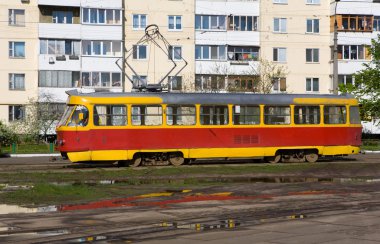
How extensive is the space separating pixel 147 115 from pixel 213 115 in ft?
9.11

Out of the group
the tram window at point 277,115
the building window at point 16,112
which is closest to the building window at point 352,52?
the building window at point 16,112

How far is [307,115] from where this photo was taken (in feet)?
101

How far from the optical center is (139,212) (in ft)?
42.3

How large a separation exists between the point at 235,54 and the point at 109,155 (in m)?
37.5

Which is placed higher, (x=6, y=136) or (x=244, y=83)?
(x=244, y=83)

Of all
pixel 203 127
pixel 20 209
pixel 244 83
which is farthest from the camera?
pixel 244 83

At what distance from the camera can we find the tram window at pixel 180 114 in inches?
1123

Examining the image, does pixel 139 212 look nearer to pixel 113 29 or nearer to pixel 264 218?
pixel 264 218

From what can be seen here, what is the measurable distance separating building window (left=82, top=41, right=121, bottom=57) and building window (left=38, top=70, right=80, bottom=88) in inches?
92.0

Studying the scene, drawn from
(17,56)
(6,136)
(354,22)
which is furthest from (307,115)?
(354,22)

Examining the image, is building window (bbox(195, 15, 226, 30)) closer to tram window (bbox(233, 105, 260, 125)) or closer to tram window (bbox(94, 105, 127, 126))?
tram window (bbox(233, 105, 260, 125))

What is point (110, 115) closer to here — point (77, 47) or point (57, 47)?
point (57, 47)

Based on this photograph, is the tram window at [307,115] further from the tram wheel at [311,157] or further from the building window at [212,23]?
the building window at [212,23]

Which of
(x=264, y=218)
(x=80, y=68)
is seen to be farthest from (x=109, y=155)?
Result: (x=80, y=68)
